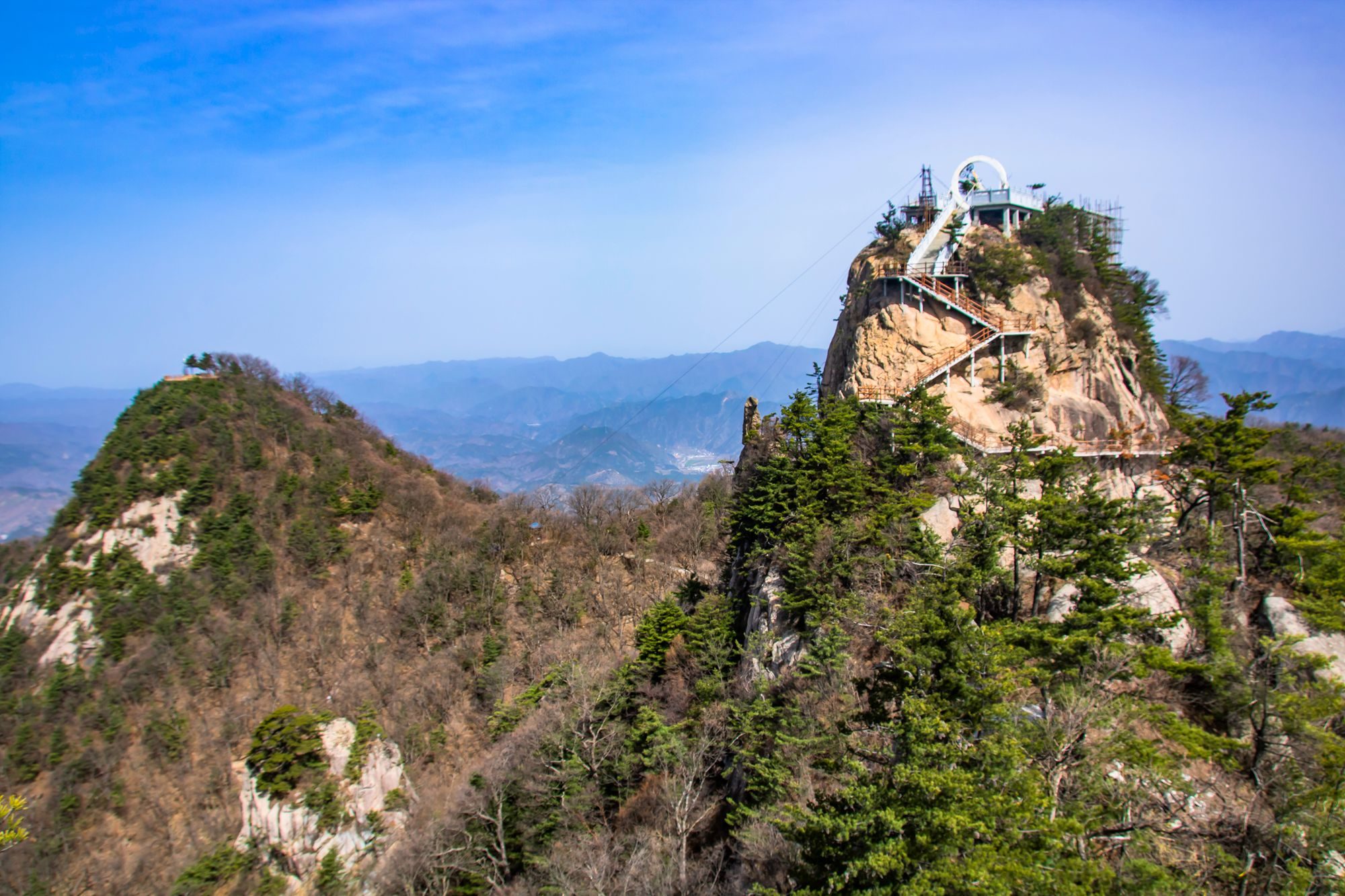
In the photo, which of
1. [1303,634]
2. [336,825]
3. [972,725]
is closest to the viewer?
[972,725]

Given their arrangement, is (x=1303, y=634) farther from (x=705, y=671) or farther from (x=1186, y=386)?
(x=1186, y=386)

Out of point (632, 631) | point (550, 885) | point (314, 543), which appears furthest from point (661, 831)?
point (314, 543)

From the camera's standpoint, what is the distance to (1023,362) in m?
29.1

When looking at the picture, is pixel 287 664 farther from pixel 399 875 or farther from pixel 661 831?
pixel 661 831

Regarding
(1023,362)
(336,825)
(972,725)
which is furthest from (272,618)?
(1023,362)

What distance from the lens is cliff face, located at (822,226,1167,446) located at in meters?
28.2

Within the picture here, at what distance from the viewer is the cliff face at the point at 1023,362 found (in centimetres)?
2816

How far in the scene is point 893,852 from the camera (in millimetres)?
9969

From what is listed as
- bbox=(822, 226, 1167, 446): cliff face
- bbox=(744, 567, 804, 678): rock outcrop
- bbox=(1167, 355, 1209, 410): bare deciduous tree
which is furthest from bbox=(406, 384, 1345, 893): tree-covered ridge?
bbox=(1167, 355, 1209, 410): bare deciduous tree

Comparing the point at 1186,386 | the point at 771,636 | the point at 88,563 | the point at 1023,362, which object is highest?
the point at 1023,362

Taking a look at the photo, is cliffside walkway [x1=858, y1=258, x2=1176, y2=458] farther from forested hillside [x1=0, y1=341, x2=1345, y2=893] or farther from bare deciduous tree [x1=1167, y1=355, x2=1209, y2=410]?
bare deciduous tree [x1=1167, y1=355, x2=1209, y2=410]

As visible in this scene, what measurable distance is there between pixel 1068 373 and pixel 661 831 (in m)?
24.5

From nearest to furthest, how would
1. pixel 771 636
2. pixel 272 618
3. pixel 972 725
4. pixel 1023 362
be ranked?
pixel 972 725 < pixel 771 636 < pixel 1023 362 < pixel 272 618

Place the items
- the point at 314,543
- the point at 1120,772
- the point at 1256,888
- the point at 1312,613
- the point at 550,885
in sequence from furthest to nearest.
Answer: the point at 314,543 → the point at 550,885 → the point at 1312,613 → the point at 1120,772 → the point at 1256,888
